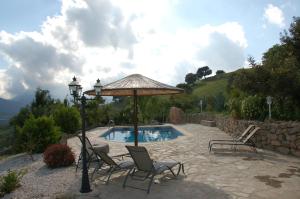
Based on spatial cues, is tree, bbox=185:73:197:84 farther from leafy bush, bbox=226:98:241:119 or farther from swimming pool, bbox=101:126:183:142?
leafy bush, bbox=226:98:241:119

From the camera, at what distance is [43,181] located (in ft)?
27.2

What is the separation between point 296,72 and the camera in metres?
11.7

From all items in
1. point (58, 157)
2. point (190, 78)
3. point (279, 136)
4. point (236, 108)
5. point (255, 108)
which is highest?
point (190, 78)

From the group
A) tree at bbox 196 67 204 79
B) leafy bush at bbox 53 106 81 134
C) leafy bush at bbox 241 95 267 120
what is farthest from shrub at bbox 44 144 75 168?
tree at bbox 196 67 204 79

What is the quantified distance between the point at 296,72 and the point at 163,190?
7.84m

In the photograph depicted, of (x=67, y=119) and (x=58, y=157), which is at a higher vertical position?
(x=67, y=119)

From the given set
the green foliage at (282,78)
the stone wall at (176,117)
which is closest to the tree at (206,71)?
the stone wall at (176,117)

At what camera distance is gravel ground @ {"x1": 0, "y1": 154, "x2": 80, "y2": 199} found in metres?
7.27

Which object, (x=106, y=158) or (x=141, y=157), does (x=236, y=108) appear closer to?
(x=106, y=158)

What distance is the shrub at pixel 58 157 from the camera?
383 inches

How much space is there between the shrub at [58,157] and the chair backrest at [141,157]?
3650mm

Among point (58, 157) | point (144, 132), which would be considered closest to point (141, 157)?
point (58, 157)

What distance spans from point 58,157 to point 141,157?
3950 mm

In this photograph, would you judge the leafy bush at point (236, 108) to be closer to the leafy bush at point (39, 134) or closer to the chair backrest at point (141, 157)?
the leafy bush at point (39, 134)
